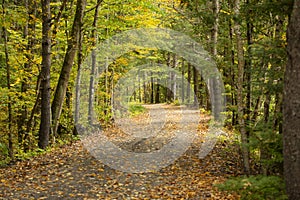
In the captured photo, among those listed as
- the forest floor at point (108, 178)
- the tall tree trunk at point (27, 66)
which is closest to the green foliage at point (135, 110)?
the tall tree trunk at point (27, 66)

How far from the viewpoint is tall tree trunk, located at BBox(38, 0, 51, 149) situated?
11.6 m

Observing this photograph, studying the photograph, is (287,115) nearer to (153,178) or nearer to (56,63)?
(153,178)

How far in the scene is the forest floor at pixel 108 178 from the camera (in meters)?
7.34

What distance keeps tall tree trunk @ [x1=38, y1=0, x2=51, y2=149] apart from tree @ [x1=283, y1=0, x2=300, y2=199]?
8935mm

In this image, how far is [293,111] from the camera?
4555 millimetres

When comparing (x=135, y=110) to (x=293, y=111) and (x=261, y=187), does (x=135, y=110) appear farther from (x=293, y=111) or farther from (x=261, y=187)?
(x=293, y=111)

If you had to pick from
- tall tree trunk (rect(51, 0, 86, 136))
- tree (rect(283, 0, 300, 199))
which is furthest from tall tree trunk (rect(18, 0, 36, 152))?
tree (rect(283, 0, 300, 199))

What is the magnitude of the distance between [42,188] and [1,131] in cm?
830

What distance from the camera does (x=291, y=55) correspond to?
4.58 meters

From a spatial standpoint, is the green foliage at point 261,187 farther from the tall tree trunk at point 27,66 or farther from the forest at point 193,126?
the tall tree trunk at point 27,66

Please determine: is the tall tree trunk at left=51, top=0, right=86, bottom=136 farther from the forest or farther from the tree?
the tree

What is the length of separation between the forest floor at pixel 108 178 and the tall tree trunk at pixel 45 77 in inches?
43.9

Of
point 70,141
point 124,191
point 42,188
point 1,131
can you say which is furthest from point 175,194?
point 1,131

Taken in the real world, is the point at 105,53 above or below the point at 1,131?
above
